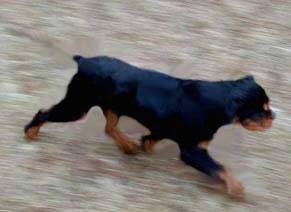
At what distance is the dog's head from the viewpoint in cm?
393

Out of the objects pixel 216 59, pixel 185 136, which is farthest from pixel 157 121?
pixel 216 59

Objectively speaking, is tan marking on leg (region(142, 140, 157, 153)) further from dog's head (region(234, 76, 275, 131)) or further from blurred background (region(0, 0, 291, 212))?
dog's head (region(234, 76, 275, 131))

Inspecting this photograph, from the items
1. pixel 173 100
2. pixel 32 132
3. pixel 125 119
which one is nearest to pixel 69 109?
pixel 32 132

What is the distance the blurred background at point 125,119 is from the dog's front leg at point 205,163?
13 cm

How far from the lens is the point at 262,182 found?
431cm

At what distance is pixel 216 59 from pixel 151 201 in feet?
4.93

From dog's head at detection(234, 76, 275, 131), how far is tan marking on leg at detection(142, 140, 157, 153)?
0.54 m

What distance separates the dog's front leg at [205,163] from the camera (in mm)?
4062

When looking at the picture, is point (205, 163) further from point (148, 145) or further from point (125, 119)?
point (125, 119)

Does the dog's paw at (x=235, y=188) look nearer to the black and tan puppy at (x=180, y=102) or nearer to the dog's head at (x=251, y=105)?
the black and tan puppy at (x=180, y=102)

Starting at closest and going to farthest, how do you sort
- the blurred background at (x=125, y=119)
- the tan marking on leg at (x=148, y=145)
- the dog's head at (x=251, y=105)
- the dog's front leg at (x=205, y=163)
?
the dog's head at (x=251, y=105) → the dog's front leg at (x=205, y=163) → the blurred background at (x=125, y=119) → the tan marking on leg at (x=148, y=145)

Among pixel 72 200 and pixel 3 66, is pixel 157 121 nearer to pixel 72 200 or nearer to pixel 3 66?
pixel 72 200

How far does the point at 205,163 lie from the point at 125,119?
65 centimetres

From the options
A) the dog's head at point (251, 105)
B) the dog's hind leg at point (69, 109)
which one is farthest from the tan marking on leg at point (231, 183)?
the dog's hind leg at point (69, 109)
